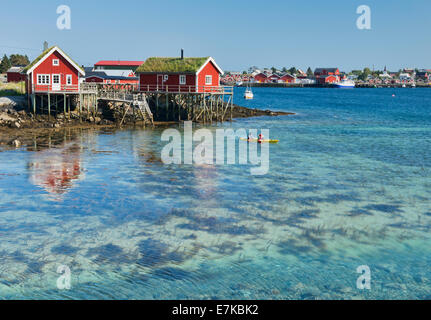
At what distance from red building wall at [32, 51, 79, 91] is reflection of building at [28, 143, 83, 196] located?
13532 mm

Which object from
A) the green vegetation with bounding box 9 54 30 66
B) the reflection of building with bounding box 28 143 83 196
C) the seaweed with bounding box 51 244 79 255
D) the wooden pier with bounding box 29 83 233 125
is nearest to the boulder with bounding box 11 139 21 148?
the reflection of building with bounding box 28 143 83 196

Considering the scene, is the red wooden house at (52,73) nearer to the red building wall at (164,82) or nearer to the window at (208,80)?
the red building wall at (164,82)

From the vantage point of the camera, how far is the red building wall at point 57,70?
45906mm

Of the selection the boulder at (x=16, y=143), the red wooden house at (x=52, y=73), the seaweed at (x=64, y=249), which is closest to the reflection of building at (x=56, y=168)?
the boulder at (x=16, y=143)

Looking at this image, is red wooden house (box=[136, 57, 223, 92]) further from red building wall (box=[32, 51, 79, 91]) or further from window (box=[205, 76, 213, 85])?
red building wall (box=[32, 51, 79, 91])

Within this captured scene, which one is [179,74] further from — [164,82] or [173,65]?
[164,82]

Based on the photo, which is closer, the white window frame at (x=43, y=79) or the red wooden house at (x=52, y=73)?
the red wooden house at (x=52, y=73)

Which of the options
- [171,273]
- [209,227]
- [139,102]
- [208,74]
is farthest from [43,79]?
[171,273]

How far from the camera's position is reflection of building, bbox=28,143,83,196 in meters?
24.7

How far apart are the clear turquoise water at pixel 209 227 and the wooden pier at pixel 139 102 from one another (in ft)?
49.9

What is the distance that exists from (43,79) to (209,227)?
34.2 meters

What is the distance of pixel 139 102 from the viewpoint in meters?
50.7
